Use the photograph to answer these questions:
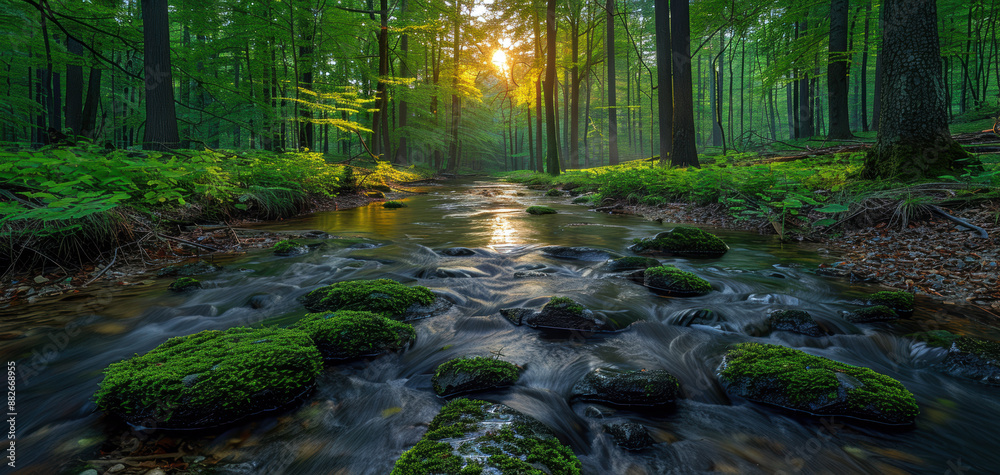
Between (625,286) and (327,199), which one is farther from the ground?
(327,199)

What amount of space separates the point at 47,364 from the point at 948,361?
646cm

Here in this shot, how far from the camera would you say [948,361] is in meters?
2.82

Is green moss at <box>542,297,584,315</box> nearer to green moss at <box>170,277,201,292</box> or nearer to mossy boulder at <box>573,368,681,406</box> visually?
mossy boulder at <box>573,368,681,406</box>

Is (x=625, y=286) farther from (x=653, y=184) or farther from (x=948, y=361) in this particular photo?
(x=653, y=184)

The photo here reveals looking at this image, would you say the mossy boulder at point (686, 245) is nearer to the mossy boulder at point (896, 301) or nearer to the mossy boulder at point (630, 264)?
the mossy boulder at point (630, 264)

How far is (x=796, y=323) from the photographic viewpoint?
3.50 meters

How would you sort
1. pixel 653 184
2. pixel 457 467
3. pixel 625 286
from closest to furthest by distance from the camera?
pixel 457 467 → pixel 625 286 → pixel 653 184

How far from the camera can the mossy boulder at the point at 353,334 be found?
9.98ft

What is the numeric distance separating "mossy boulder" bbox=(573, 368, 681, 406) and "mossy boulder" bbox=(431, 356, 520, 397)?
49 cm

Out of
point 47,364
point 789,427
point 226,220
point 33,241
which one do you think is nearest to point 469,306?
point 789,427

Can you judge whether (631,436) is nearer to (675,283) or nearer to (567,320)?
(567,320)

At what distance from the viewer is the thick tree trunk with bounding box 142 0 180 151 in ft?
27.3

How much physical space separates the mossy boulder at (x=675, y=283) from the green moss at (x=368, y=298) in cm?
254

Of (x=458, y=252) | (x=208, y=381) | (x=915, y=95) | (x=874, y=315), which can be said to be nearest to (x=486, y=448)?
(x=208, y=381)
